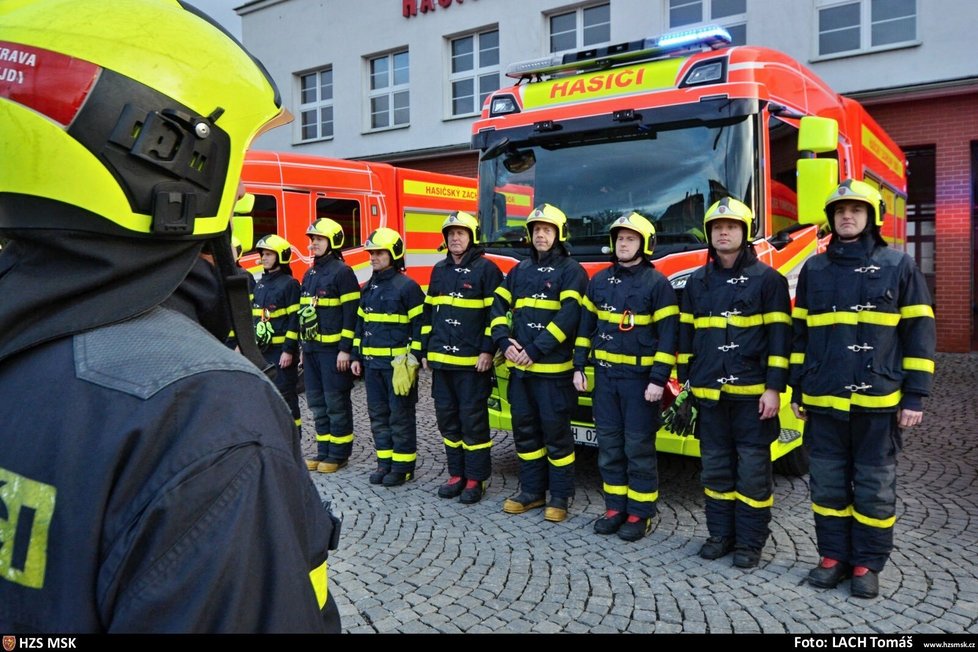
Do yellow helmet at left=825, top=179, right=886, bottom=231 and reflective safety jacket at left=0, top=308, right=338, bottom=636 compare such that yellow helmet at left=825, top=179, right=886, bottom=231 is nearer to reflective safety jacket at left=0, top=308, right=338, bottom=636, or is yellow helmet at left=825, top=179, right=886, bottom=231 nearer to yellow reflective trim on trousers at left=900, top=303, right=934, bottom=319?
yellow reflective trim on trousers at left=900, top=303, right=934, bottom=319

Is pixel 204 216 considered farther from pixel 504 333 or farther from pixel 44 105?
pixel 504 333

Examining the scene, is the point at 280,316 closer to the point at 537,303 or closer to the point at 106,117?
the point at 537,303

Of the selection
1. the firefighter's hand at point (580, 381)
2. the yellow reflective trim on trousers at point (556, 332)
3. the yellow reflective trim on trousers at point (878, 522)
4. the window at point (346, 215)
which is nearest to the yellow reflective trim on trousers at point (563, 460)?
the firefighter's hand at point (580, 381)

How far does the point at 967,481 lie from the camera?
5.64m

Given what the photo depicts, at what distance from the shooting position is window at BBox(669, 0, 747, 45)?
13398 millimetres

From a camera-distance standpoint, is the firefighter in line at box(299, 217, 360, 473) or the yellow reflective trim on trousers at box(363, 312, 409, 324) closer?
the yellow reflective trim on trousers at box(363, 312, 409, 324)

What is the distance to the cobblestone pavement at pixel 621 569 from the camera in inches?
139

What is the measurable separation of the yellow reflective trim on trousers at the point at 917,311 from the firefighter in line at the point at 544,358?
6.75ft

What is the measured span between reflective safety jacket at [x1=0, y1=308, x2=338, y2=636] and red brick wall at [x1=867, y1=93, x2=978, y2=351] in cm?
1391

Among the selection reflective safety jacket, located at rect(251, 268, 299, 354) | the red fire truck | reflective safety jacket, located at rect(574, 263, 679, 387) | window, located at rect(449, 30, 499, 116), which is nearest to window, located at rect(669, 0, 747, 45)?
window, located at rect(449, 30, 499, 116)

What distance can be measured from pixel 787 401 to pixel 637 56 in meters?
2.91

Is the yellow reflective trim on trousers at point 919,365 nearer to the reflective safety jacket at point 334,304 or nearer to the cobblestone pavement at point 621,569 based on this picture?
the cobblestone pavement at point 621,569

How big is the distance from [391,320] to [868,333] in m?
3.73
